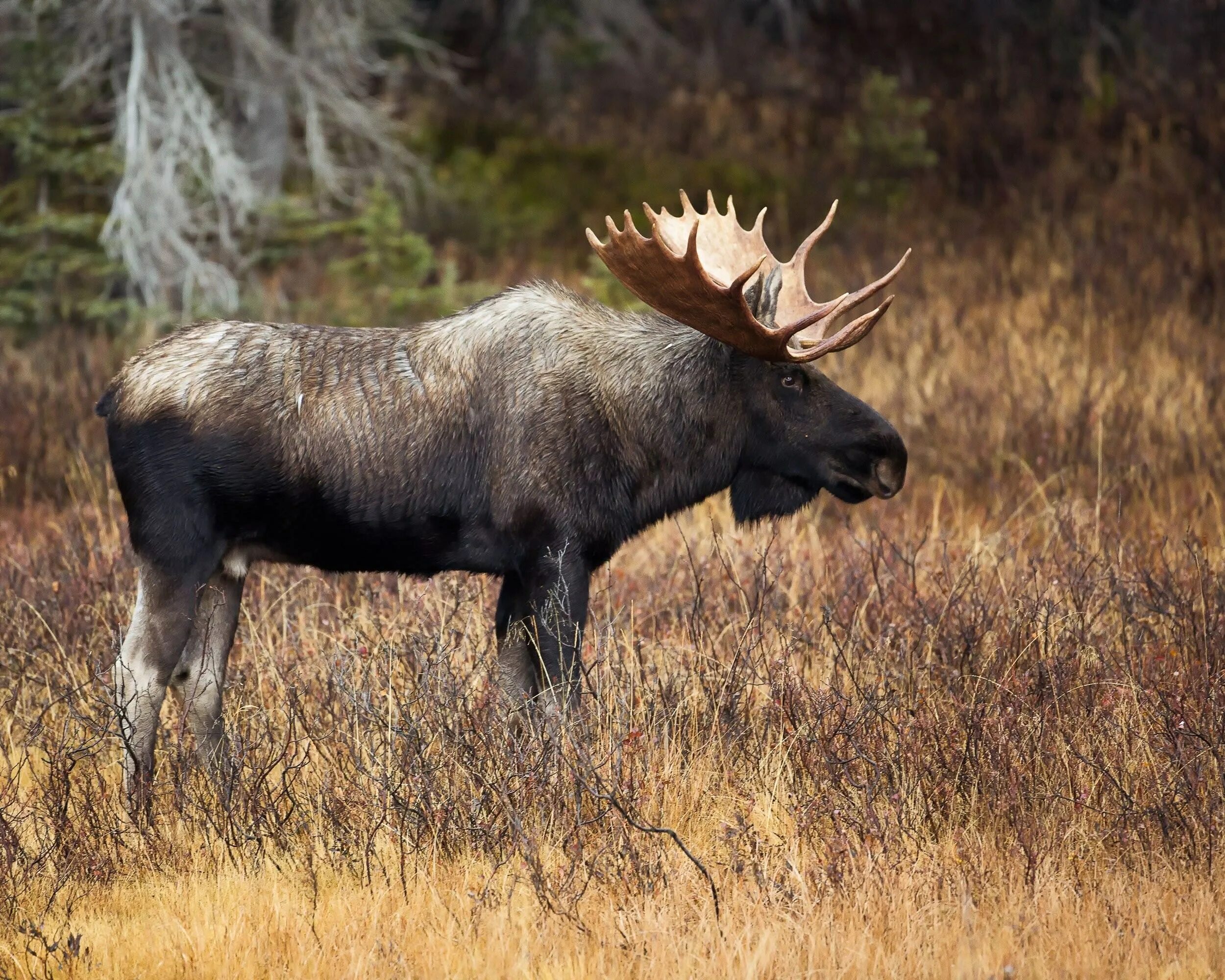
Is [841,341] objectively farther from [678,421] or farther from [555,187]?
[555,187]

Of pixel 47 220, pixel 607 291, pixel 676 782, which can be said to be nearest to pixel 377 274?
pixel 607 291

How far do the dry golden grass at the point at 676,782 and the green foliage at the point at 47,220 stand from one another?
471 centimetres

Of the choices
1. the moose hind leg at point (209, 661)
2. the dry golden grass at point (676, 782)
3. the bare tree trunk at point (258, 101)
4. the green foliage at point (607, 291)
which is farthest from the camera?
the bare tree trunk at point (258, 101)

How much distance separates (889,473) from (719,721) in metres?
1.00

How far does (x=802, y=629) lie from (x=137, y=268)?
22.6 ft

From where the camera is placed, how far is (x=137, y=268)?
11.0 meters

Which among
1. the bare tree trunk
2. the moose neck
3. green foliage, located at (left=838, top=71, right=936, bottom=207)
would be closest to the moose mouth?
the moose neck

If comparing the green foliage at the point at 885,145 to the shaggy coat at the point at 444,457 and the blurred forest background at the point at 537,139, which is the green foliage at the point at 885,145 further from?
the shaggy coat at the point at 444,457

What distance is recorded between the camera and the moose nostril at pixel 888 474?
5105 millimetres

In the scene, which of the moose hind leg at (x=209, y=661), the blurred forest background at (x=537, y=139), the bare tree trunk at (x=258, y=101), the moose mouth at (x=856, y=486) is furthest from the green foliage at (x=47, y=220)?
the moose mouth at (x=856, y=486)

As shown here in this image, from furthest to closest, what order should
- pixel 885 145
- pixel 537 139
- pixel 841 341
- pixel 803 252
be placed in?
pixel 537 139 → pixel 885 145 → pixel 803 252 → pixel 841 341

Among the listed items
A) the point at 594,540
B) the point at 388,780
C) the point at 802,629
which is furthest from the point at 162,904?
the point at 802,629

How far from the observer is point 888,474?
512 cm

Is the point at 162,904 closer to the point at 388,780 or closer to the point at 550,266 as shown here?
the point at 388,780
